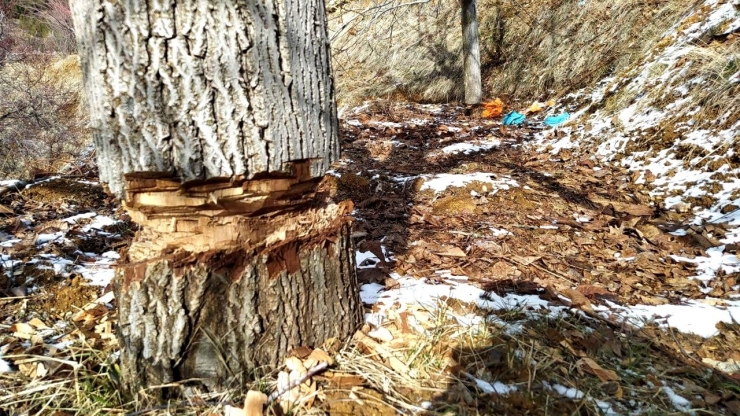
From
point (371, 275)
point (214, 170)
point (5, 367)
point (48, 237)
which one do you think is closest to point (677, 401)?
point (371, 275)

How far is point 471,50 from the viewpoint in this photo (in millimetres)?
8398

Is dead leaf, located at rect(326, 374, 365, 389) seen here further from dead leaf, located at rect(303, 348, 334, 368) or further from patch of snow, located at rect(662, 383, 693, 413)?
patch of snow, located at rect(662, 383, 693, 413)

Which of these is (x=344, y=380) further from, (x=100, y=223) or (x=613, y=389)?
(x=100, y=223)

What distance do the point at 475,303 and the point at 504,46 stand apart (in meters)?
9.12

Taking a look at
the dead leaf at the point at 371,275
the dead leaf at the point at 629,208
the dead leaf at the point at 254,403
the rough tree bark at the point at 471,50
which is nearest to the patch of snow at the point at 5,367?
the dead leaf at the point at 254,403

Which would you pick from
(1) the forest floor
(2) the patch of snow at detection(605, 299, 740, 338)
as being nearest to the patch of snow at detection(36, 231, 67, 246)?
(1) the forest floor

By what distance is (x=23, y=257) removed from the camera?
8.50 ft

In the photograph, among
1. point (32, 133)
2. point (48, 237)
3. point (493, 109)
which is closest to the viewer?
point (48, 237)

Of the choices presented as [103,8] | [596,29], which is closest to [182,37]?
[103,8]

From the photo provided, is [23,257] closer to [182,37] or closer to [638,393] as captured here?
[182,37]

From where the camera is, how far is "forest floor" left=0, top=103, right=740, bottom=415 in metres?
1.56

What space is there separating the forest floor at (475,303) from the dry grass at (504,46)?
3.95 m

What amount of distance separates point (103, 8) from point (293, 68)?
23.7 inches

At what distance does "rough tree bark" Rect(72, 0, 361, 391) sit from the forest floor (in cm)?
23
